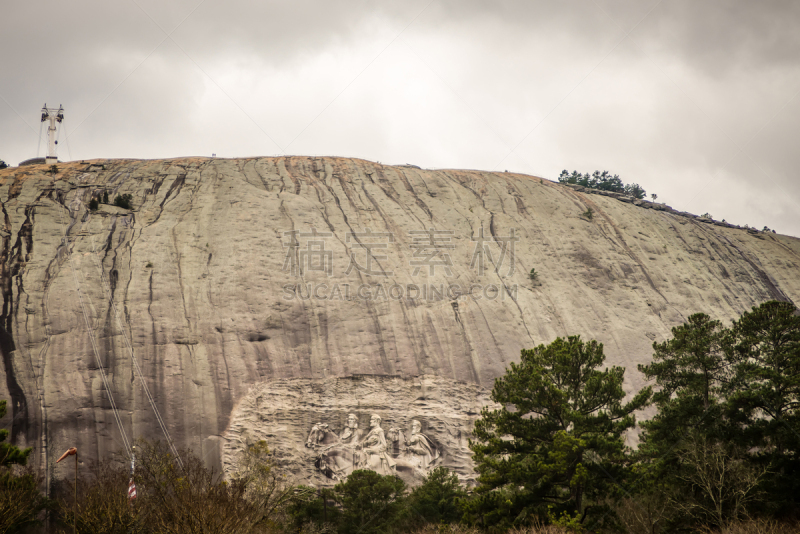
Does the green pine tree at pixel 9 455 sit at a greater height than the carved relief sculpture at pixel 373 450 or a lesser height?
greater

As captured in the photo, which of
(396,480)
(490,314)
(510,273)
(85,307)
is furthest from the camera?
(510,273)

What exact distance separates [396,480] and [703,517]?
11.1m

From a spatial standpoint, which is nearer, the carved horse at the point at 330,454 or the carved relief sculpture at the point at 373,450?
the carved horse at the point at 330,454

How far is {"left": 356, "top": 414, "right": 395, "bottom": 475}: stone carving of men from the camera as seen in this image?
27062 mm

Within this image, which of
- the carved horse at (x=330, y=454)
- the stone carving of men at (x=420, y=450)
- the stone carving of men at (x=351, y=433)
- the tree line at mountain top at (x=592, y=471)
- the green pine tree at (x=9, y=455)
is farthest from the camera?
the stone carving of men at (x=351, y=433)

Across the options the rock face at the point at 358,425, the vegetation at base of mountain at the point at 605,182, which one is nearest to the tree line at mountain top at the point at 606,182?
the vegetation at base of mountain at the point at 605,182

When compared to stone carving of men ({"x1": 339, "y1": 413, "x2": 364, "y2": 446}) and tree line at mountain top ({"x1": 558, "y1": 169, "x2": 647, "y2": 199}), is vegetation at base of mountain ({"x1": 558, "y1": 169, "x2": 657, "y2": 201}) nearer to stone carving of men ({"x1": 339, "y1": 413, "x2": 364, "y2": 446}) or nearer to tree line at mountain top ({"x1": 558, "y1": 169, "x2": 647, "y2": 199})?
tree line at mountain top ({"x1": 558, "y1": 169, "x2": 647, "y2": 199})

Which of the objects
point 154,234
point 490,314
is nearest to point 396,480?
point 490,314

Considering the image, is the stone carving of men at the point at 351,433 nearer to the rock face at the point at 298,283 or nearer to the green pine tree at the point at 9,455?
the rock face at the point at 298,283

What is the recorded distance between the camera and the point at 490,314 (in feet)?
115

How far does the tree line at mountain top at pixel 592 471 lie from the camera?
18219 mm

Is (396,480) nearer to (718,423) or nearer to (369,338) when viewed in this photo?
(369,338)

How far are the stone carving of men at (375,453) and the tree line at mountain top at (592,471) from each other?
12.6 ft

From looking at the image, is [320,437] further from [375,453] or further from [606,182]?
[606,182]
